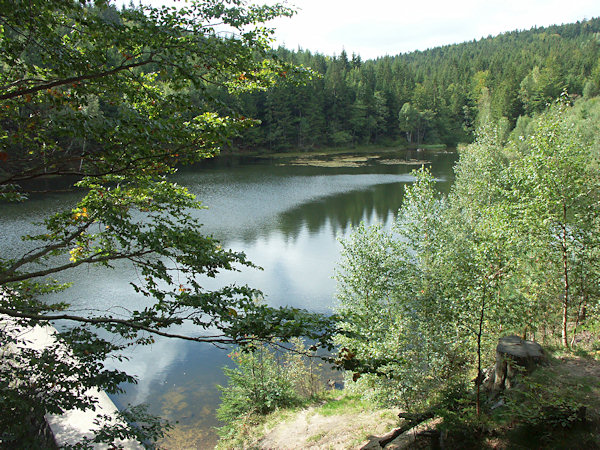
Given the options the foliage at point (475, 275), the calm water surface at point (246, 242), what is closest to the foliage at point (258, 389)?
the calm water surface at point (246, 242)

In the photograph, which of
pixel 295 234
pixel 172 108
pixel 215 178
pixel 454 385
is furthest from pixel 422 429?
pixel 215 178

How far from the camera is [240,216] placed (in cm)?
3062

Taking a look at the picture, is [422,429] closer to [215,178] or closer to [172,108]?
[172,108]

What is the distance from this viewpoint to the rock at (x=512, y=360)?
296 inches

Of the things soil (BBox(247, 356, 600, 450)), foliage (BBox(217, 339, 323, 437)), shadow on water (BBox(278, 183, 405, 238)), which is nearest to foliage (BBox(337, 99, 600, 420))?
soil (BBox(247, 356, 600, 450))

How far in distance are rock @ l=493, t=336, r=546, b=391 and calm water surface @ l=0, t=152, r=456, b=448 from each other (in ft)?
21.8

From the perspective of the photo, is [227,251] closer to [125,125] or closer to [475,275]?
[125,125]

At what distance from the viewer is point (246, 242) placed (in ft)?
82.1

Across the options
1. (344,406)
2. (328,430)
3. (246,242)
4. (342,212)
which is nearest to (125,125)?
(328,430)

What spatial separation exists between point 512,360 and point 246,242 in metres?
19.1

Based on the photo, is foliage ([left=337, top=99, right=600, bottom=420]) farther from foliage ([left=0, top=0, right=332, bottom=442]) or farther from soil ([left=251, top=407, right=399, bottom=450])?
foliage ([left=0, top=0, right=332, bottom=442])

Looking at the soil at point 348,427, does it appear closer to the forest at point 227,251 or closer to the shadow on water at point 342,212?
the forest at point 227,251

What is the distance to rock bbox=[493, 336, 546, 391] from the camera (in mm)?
7527

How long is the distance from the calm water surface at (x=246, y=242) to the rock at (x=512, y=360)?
6.64m
